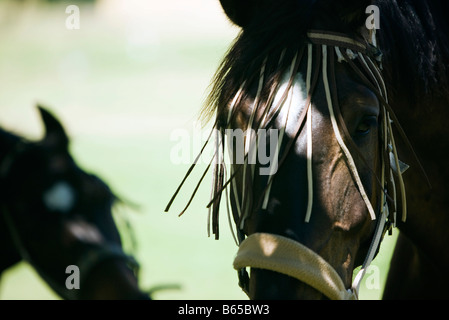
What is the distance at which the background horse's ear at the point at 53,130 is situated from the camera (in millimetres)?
2633

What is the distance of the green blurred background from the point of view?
648 cm

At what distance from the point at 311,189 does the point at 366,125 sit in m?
0.35

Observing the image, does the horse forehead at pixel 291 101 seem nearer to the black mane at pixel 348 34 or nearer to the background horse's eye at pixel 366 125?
the black mane at pixel 348 34

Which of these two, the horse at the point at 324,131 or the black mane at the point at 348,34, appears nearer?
the horse at the point at 324,131

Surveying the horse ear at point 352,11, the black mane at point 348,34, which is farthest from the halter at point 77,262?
the horse ear at point 352,11

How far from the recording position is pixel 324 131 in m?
2.10

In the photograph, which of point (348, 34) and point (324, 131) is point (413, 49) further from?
point (324, 131)

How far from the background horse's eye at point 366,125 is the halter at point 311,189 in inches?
2.8

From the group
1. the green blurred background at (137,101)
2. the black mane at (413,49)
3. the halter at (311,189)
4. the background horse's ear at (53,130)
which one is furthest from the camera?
the green blurred background at (137,101)

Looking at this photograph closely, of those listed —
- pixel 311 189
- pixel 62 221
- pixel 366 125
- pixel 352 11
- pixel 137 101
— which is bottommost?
pixel 137 101

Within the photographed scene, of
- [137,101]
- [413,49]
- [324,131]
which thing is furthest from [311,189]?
[137,101]

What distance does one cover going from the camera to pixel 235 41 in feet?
7.97
